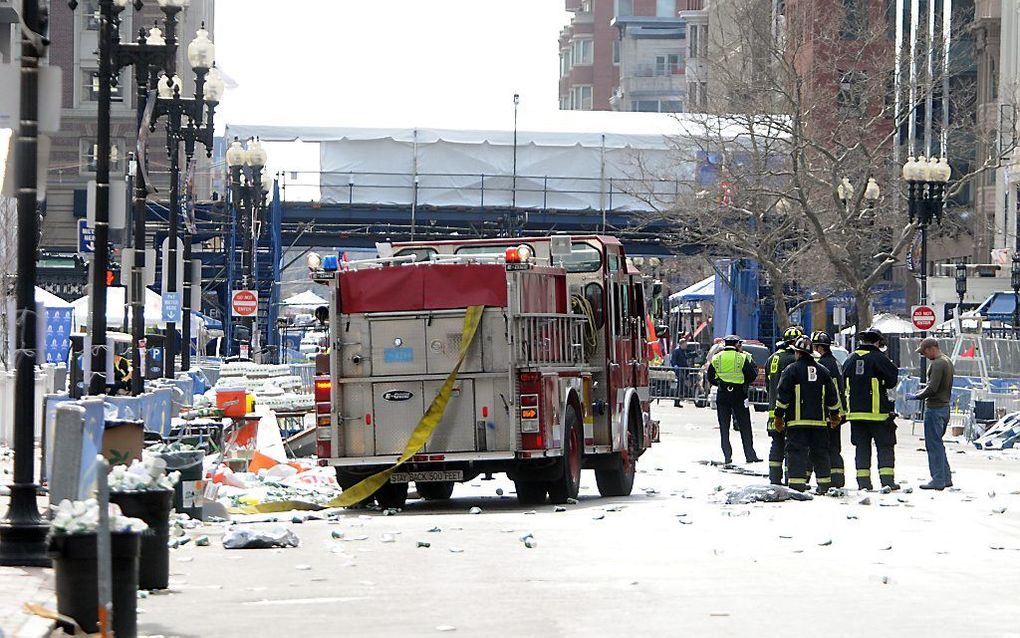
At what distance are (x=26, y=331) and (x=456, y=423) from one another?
20.7ft

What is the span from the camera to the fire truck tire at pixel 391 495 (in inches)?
837

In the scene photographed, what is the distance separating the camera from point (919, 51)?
60.9 metres

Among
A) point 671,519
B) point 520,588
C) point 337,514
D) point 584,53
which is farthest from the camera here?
point 584,53

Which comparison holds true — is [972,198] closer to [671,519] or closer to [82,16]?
[82,16]

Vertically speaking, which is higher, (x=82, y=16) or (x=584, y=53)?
(x=584, y=53)

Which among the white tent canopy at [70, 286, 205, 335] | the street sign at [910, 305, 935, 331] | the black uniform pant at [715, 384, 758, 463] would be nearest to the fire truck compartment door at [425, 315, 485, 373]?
the black uniform pant at [715, 384, 758, 463]

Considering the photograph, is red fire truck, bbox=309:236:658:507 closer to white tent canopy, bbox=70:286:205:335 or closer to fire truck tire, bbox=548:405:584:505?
fire truck tire, bbox=548:405:584:505

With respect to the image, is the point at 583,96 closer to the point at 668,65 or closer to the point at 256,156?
the point at 668,65

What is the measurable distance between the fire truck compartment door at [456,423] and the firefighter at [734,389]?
8707mm

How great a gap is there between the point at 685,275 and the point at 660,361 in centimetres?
3633

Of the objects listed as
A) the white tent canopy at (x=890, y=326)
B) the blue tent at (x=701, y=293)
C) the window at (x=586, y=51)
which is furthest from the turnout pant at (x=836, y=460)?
the window at (x=586, y=51)

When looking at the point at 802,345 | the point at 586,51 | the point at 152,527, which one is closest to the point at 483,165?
the point at 802,345

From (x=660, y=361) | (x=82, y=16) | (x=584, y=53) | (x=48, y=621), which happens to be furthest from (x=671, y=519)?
(x=584, y=53)

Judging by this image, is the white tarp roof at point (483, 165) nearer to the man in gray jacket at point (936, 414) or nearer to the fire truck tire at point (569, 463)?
the man in gray jacket at point (936, 414)
